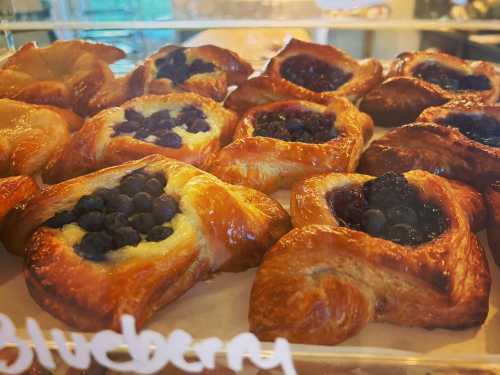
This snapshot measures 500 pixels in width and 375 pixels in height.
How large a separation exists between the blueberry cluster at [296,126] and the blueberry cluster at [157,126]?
11.1 inches

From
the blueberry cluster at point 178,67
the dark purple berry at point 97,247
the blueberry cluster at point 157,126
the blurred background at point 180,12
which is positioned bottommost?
the dark purple berry at point 97,247

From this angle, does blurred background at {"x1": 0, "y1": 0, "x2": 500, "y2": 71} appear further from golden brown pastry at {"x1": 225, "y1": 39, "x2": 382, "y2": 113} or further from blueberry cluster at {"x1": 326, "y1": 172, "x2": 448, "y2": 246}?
blueberry cluster at {"x1": 326, "y1": 172, "x2": 448, "y2": 246}

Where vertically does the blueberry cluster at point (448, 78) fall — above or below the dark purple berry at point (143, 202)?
below

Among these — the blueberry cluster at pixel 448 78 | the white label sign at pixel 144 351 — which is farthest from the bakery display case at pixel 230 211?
the blueberry cluster at pixel 448 78

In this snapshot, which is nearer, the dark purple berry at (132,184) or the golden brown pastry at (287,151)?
the dark purple berry at (132,184)

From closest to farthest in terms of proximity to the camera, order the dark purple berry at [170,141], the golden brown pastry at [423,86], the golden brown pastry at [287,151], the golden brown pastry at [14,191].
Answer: the golden brown pastry at [14,191]
the dark purple berry at [170,141]
the golden brown pastry at [287,151]
the golden brown pastry at [423,86]

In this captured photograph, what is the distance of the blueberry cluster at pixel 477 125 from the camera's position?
1487mm

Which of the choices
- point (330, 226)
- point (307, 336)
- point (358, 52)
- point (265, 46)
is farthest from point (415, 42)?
point (307, 336)

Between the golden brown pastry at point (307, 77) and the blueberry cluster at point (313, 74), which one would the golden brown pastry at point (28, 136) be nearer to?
the golden brown pastry at point (307, 77)

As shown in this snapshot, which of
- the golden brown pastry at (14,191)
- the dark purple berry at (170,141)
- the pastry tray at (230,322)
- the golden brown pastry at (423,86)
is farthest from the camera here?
the golden brown pastry at (423,86)

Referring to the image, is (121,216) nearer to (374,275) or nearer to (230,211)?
(230,211)

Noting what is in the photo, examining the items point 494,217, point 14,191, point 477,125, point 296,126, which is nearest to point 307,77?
point 296,126

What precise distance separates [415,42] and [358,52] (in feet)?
1.04

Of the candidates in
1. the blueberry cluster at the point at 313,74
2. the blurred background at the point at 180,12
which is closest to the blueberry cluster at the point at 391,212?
the blurred background at the point at 180,12
